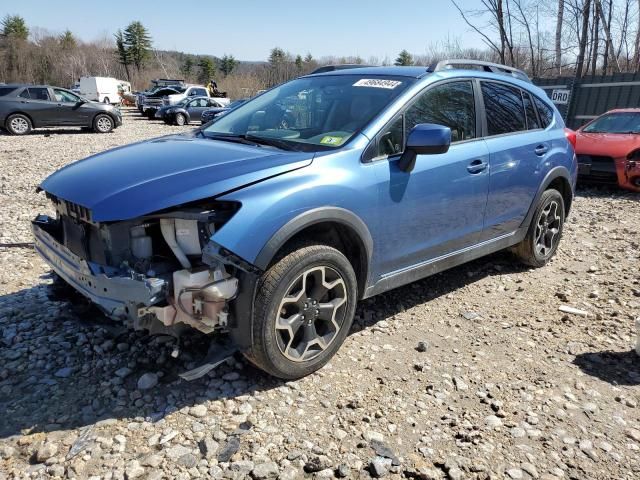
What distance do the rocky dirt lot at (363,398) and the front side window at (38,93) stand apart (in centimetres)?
1524

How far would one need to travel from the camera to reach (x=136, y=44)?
85.8 m

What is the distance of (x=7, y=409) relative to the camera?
271cm

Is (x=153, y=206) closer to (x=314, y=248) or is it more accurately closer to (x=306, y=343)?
(x=314, y=248)

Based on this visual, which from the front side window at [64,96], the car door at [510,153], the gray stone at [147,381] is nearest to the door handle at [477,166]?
the car door at [510,153]

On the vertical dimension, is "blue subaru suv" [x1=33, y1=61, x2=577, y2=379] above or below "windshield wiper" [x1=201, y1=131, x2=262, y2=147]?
below

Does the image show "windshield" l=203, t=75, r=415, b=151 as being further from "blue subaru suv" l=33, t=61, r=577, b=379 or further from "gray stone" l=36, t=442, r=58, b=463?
"gray stone" l=36, t=442, r=58, b=463

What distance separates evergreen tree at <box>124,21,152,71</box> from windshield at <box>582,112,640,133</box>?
8785 centimetres

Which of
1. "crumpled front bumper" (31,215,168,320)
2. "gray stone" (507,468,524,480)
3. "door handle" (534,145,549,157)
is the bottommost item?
"gray stone" (507,468,524,480)

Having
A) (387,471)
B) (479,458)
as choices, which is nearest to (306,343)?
(387,471)

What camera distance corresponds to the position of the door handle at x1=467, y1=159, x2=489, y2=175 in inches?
147

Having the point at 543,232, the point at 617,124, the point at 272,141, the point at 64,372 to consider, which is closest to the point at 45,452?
the point at 64,372

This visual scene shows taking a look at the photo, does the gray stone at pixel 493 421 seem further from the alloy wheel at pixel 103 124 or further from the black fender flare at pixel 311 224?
the alloy wheel at pixel 103 124

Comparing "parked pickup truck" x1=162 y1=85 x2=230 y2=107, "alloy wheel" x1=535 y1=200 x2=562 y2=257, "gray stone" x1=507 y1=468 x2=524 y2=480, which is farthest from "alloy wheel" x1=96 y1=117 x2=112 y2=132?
"gray stone" x1=507 y1=468 x2=524 y2=480

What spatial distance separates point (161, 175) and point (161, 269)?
504 mm
